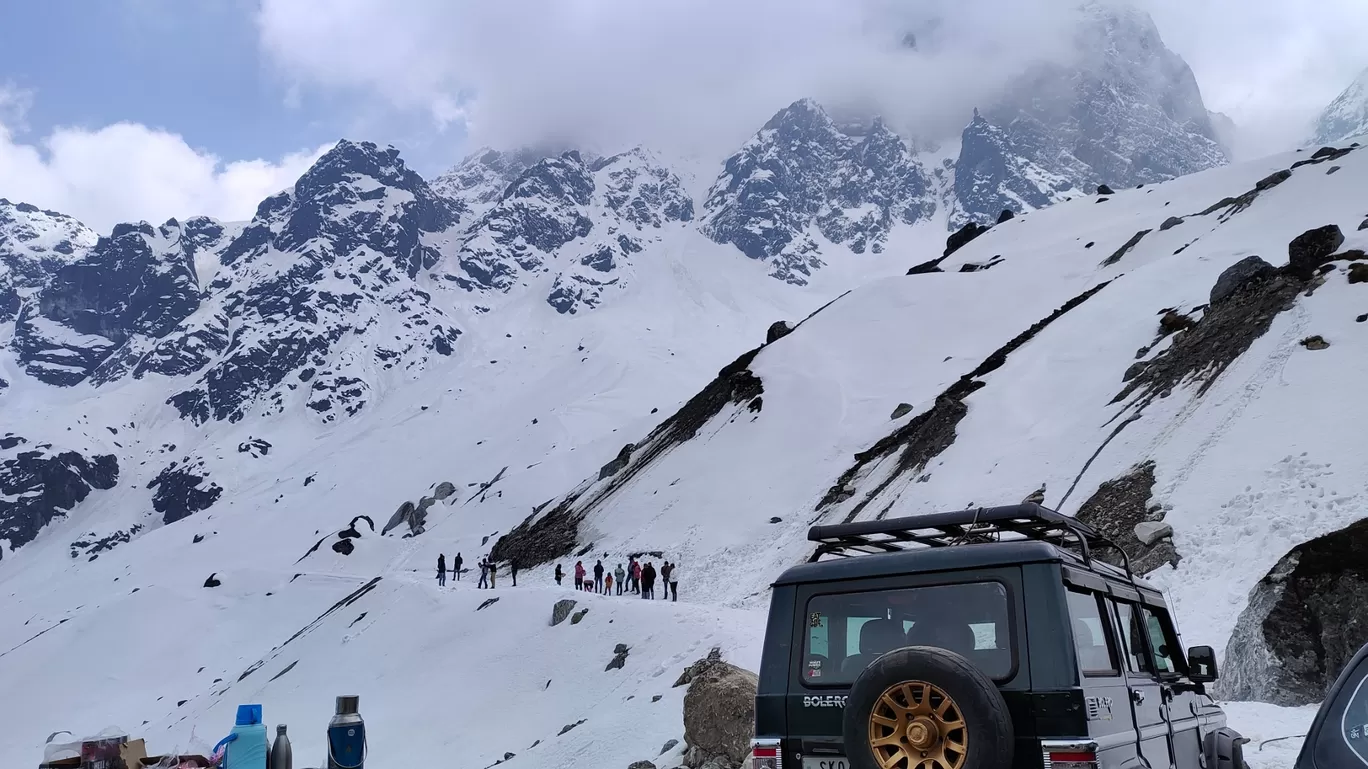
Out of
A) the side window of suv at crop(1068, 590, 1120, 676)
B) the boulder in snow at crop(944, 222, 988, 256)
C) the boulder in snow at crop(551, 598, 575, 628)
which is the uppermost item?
the boulder in snow at crop(944, 222, 988, 256)

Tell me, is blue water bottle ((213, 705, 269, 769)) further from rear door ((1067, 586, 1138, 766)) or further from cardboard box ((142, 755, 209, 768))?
rear door ((1067, 586, 1138, 766))

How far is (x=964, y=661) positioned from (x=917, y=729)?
44 cm

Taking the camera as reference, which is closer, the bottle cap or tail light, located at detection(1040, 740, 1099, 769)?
tail light, located at detection(1040, 740, 1099, 769)

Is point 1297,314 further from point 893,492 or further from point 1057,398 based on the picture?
point 893,492

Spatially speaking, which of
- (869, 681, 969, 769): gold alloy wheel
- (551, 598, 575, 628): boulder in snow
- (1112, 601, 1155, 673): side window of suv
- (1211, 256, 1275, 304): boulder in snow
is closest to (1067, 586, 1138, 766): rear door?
(1112, 601, 1155, 673): side window of suv

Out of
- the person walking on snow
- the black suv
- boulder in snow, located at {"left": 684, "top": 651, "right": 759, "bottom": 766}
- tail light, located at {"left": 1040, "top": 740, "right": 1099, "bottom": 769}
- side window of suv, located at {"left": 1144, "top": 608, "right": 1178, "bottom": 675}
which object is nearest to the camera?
tail light, located at {"left": 1040, "top": 740, "right": 1099, "bottom": 769}

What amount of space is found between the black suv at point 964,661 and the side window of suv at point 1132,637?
0.8 inches

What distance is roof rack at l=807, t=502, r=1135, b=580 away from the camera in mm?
5766

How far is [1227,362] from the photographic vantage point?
87.0 ft

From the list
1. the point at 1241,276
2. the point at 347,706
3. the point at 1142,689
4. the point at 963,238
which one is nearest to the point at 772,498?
the point at 1241,276

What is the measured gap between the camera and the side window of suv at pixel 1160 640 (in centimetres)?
667

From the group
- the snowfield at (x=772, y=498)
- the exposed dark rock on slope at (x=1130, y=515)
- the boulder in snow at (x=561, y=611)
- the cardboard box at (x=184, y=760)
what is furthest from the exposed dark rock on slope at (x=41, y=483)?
the cardboard box at (x=184, y=760)

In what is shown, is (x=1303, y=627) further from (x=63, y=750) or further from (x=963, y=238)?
(x=963, y=238)

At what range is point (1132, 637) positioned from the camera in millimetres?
6148
